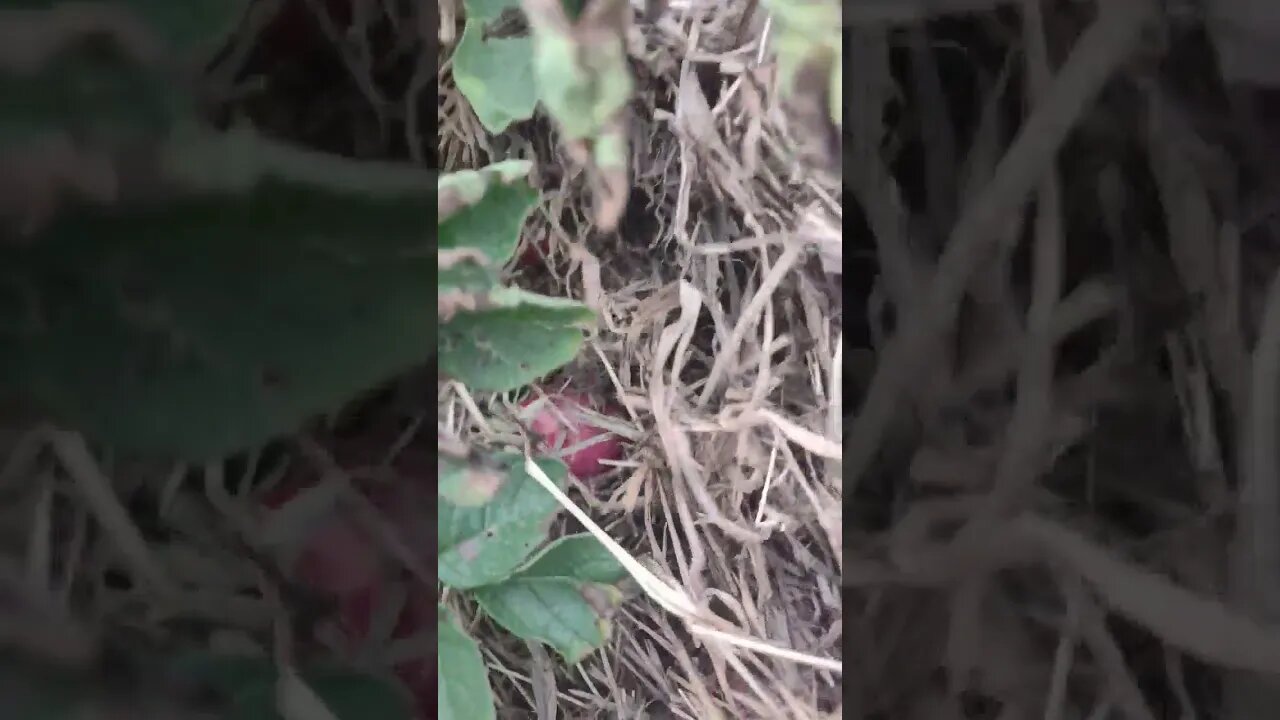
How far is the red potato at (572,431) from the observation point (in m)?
0.58

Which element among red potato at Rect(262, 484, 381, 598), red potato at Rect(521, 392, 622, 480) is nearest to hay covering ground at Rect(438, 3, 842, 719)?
red potato at Rect(521, 392, 622, 480)

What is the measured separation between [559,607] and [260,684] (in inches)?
7.1

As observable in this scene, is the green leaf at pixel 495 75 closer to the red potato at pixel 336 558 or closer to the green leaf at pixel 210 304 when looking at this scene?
the green leaf at pixel 210 304

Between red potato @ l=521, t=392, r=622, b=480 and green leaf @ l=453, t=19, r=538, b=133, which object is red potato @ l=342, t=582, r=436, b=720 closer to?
red potato @ l=521, t=392, r=622, b=480

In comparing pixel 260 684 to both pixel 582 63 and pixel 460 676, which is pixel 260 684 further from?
pixel 582 63

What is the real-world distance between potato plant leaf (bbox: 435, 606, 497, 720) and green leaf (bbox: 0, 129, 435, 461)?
0.18 meters

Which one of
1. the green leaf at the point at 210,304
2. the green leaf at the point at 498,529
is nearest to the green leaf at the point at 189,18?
the green leaf at the point at 210,304

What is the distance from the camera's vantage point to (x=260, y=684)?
440 millimetres

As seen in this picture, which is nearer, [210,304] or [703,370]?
[210,304]

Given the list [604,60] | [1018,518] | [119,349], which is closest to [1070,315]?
[1018,518]

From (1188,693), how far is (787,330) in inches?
9.3

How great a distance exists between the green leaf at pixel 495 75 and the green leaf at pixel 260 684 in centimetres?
30

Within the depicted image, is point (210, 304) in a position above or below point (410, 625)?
above

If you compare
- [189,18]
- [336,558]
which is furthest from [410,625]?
[189,18]
